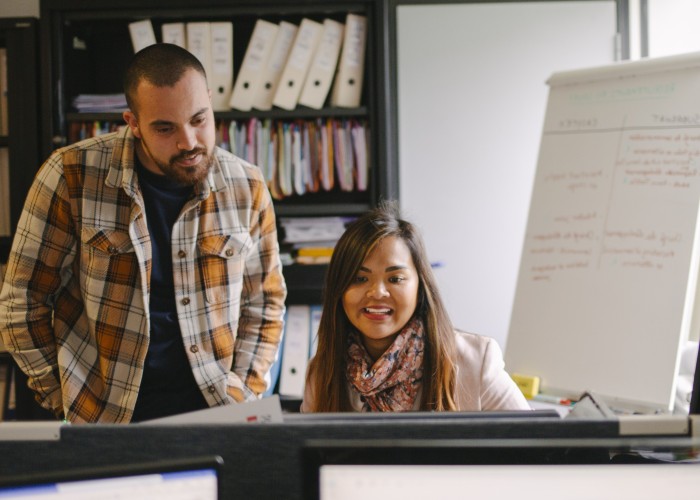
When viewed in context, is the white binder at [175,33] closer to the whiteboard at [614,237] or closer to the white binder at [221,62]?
the white binder at [221,62]

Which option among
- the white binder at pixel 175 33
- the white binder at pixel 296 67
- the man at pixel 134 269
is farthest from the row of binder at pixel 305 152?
the man at pixel 134 269

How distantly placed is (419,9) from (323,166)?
88 centimetres

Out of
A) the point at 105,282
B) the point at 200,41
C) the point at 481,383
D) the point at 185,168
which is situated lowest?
the point at 481,383

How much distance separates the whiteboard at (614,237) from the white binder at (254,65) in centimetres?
107

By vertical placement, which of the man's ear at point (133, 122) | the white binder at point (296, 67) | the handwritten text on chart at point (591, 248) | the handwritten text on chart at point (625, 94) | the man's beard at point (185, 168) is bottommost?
the handwritten text on chart at point (591, 248)

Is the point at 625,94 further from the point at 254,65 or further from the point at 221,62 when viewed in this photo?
the point at 221,62

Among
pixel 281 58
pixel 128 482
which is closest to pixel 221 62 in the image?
pixel 281 58

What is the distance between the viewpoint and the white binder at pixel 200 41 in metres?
2.96

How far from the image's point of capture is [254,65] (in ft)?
9.77

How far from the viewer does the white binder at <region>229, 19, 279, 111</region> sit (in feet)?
9.75

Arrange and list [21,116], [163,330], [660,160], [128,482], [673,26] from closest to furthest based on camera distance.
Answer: [128,482] → [163,330] → [660,160] → [21,116] → [673,26]

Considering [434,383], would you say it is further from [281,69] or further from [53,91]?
[53,91]

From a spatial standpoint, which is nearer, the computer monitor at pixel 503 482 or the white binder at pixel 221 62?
the computer monitor at pixel 503 482

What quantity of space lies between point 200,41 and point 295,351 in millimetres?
1242
